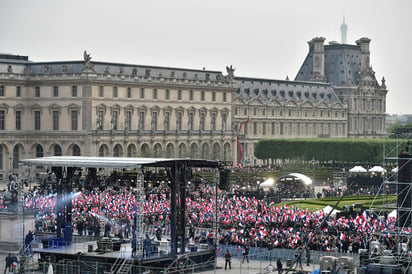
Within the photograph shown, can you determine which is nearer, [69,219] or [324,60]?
[69,219]

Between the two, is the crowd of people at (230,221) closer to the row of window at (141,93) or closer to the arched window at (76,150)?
the arched window at (76,150)

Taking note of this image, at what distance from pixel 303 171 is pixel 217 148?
22.3 m

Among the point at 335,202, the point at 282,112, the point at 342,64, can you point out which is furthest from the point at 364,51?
the point at 335,202

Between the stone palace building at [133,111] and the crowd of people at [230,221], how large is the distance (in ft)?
124

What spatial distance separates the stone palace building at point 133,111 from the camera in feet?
355

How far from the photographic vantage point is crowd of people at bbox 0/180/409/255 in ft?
161

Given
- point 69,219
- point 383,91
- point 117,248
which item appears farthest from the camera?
point 383,91

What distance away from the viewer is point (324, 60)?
17938 centimetres

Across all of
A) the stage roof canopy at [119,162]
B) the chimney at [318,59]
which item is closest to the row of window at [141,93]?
the chimney at [318,59]

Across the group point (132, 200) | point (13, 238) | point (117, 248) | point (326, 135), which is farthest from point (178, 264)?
point (326, 135)

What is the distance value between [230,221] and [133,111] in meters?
59.4

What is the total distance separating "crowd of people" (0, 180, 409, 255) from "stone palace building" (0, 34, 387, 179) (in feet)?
124

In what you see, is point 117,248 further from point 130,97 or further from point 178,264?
point 130,97

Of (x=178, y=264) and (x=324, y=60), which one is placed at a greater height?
(x=324, y=60)
